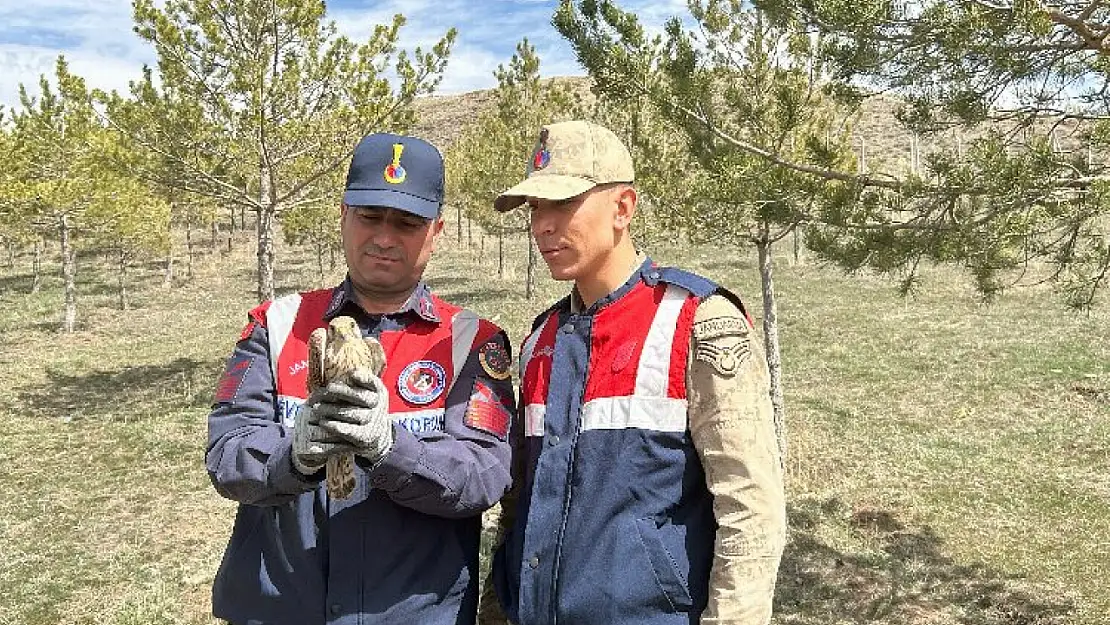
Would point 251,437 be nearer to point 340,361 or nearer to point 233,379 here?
point 233,379

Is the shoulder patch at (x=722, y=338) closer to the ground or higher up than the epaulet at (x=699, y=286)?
closer to the ground

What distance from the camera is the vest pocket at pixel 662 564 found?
1.89 metres

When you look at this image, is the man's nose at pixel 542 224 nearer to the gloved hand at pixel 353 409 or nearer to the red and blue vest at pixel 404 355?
the red and blue vest at pixel 404 355

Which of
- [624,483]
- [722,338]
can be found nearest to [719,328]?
[722,338]

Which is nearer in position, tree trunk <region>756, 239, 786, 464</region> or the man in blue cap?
the man in blue cap

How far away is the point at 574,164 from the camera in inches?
79.5

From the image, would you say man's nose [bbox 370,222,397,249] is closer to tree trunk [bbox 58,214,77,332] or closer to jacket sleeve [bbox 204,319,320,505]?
jacket sleeve [bbox 204,319,320,505]

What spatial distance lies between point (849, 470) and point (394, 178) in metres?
8.42

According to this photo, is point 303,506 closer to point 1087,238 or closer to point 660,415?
point 660,415

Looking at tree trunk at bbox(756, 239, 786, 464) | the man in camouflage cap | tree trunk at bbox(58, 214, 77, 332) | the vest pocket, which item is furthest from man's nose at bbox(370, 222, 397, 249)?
tree trunk at bbox(58, 214, 77, 332)

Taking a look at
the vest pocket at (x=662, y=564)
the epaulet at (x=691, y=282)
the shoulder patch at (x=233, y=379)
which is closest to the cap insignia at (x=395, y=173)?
the shoulder patch at (x=233, y=379)

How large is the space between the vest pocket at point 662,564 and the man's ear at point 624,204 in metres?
0.75

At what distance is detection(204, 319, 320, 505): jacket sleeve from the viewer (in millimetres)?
1827

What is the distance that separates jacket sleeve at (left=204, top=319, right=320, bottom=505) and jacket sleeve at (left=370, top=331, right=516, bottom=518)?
0.66 feet
